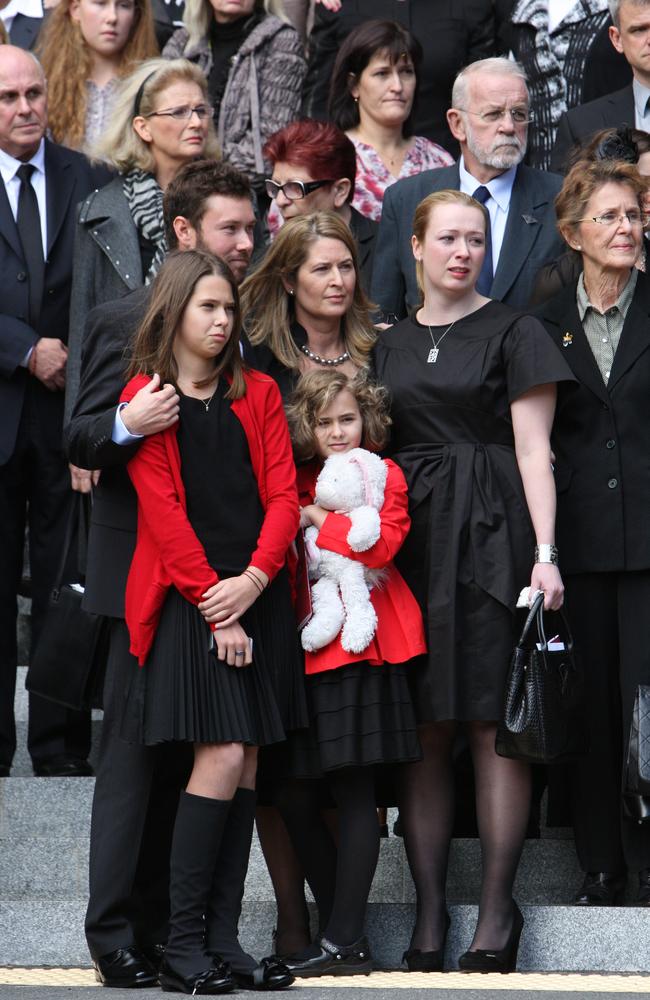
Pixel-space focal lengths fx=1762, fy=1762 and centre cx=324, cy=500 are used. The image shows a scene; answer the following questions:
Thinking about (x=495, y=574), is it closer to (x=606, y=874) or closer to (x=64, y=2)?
(x=606, y=874)

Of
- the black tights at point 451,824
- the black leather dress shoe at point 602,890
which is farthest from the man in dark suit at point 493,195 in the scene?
the black leather dress shoe at point 602,890

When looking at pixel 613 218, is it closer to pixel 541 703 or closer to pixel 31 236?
pixel 541 703

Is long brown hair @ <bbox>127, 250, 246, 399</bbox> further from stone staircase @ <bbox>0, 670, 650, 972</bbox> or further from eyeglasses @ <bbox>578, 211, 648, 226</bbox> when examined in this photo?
stone staircase @ <bbox>0, 670, 650, 972</bbox>

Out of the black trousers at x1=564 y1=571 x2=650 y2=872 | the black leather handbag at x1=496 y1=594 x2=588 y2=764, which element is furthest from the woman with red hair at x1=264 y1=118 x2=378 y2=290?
the black leather handbag at x1=496 y1=594 x2=588 y2=764

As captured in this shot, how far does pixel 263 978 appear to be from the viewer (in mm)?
4352

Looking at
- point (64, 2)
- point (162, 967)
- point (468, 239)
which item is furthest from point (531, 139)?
point (162, 967)

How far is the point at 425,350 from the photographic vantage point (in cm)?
510

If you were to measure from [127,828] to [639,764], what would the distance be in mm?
1427

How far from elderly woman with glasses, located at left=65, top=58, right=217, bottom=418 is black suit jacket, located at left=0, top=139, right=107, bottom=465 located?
26 centimetres

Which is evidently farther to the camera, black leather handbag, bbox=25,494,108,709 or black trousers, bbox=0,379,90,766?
black trousers, bbox=0,379,90,766

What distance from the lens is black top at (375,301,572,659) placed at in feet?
16.1

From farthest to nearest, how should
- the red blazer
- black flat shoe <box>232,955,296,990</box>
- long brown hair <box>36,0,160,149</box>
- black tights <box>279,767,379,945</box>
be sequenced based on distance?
long brown hair <box>36,0,160,149</box>
the red blazer
black tights <box>279,767,379,945</box>
black flat shoe <box>232,955,296,990</box>

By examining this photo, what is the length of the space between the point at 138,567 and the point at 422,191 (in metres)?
2.20

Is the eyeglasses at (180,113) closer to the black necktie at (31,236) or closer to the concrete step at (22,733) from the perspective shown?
the black necktie at (31,236)
